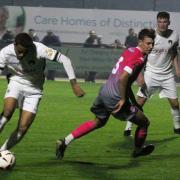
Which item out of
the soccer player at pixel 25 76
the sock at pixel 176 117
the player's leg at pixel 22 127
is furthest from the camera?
the sock at pixel 176 117

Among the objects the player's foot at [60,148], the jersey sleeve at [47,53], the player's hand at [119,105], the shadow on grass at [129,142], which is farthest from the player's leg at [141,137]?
the jersey sleeve at [47,53]

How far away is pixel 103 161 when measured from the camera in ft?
35.7

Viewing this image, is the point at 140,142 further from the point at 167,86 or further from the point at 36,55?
the point at 167,86

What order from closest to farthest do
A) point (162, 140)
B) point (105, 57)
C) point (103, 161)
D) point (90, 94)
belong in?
point (103, 161)
point (162, 140)
point (90, 94)
point (105, 57)

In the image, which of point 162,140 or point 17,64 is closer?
point 17,64

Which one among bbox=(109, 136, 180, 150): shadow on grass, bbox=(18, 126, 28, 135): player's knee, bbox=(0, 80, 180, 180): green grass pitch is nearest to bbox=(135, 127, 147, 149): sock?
bbox=(0, 80, 180, 180): green grass pitch

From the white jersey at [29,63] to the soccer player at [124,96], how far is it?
889mm

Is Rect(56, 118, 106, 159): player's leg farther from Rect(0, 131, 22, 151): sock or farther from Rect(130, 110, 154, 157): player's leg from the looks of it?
Rect(0, 131, 22, 151): sock

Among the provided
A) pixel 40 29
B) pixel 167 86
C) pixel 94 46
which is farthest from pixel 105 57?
pixel 167 86

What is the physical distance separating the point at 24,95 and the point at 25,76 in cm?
27

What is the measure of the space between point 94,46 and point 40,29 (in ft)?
18.7

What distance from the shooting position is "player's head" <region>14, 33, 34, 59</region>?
32.3 feet

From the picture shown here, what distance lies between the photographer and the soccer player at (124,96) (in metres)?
10.3

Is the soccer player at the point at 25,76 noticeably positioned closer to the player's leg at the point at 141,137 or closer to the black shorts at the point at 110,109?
the black shorts at the point at 110,109
